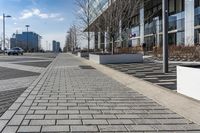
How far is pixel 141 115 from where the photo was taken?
8086 mm

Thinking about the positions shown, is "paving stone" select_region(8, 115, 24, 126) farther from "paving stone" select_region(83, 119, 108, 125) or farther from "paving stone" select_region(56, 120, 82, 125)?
"paving stone" select_region(83, 119, 108, 125)

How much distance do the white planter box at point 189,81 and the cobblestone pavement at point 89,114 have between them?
1.07 meters

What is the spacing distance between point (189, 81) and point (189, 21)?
105ft

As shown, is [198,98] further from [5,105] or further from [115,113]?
[5,105]

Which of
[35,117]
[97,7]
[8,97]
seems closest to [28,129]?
[35,117]

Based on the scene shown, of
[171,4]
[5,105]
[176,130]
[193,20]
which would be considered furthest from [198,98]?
[171,4]

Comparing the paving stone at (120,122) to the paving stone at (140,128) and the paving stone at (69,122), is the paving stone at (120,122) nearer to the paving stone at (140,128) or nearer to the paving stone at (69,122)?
the paving stone at (140,128)

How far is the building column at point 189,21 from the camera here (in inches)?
1560

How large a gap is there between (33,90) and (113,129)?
610 cm

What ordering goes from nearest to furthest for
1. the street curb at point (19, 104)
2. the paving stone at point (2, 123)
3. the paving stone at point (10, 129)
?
1. the paving stone at point (10, 129)
2. the paving stone at point (2, 123)
3. the street curb at point (19, 104)

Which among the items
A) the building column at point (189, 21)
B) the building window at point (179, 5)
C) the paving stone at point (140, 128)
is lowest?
the paving stone at point (140, 128)

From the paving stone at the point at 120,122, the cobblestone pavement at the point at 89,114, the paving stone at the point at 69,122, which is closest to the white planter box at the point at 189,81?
the cobblestone pavement at the point at 89,114

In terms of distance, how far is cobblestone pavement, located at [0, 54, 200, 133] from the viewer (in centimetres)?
689

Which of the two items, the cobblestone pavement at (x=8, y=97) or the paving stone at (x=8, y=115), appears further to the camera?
the cobblestone pavement at (x=8, y=97)
